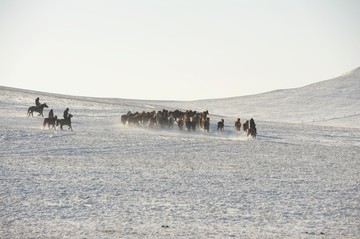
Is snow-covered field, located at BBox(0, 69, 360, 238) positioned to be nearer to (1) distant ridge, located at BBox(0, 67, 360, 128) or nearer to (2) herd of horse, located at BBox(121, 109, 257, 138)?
(2) herd of horse, located at BBox(121, 109, 257, 138)

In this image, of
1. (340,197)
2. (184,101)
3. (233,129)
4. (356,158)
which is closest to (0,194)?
(340,197)

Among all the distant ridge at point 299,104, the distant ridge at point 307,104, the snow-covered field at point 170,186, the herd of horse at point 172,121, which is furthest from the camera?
the distant ridge at point 307,104

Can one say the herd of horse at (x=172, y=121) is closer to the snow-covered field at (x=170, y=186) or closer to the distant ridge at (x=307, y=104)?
the snow-covered field at (x=170, y=186)

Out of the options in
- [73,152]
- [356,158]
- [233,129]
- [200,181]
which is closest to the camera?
[200,181]

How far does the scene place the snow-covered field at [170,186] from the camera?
45.0 feet

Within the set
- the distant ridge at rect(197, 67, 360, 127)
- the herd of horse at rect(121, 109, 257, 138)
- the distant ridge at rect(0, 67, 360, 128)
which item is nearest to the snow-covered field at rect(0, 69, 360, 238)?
the herd of horse at rect(121, 109, 257, 138)

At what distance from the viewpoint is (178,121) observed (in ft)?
128

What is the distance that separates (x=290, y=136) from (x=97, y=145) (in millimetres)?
14514

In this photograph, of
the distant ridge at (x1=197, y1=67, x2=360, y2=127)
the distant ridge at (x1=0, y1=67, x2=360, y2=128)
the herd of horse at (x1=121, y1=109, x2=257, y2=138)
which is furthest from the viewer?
the distant ridge at (x1=197, y1=67, x2=360, y2=127)

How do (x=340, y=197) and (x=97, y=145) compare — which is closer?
(x=340, y=197)

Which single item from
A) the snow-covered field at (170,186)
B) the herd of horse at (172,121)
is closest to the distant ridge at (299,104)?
the herd of horse at (172,121)

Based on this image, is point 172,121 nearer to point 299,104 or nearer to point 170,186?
point 170,186

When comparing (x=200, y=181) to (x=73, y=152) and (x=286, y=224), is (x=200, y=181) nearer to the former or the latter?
(x=286, y=224)

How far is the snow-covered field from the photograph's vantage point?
13727 mm
